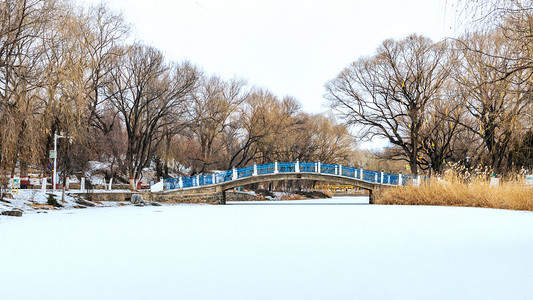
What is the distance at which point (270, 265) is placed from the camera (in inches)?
181

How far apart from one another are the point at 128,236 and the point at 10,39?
643 centimetres

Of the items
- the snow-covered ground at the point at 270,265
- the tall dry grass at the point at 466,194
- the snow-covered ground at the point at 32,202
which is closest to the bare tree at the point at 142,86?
the snow-covered ground at the point at 32,202

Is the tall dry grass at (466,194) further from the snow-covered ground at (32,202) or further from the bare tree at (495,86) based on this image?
the snow-covered ground at (32,202)

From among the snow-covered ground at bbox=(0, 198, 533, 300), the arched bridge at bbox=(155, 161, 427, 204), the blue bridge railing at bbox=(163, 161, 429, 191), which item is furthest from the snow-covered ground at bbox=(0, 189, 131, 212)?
the snow-covered ground at bbox=(0, 198, 533, 300)

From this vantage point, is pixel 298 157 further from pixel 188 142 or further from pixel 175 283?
pixel 175 283

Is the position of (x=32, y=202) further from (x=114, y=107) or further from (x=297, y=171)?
(x=114, y=107)

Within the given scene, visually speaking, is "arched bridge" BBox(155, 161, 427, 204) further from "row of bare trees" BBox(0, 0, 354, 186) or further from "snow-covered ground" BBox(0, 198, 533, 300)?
"snow-covered ground" BBox(0, 198, 533, 300)

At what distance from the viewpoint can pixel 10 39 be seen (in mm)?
10758

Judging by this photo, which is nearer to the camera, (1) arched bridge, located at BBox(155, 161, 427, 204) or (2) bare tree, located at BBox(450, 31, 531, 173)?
(2) bare tree, located at BBox(450, 31, 531, 173)

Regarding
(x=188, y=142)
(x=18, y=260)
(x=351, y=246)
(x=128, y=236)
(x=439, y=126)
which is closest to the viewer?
(x=18, y=260)

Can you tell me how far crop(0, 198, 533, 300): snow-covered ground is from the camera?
11.2 feet

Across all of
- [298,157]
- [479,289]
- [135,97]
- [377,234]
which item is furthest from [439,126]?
[479,289]

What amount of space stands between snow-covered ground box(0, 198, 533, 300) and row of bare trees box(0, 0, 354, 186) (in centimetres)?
551

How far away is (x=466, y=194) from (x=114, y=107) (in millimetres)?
23132
